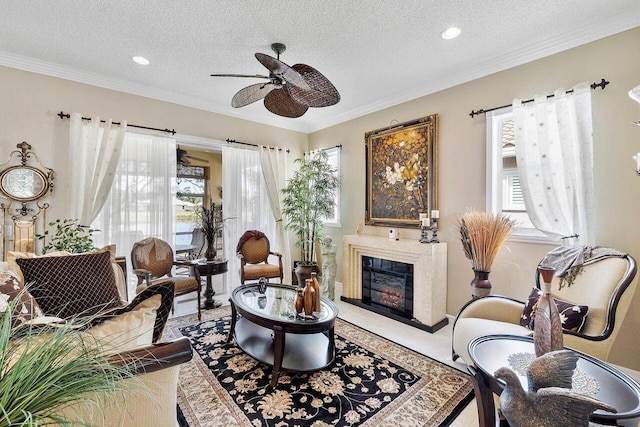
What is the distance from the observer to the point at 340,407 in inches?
73.6

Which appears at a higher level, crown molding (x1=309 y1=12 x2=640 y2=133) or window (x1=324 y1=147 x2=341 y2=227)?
crown molding (x1=309 y1=12 x2=640 y2=133)

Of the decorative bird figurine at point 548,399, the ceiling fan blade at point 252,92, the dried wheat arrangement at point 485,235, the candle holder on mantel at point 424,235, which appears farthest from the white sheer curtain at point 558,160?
the ceiling fan blade at point 252,92

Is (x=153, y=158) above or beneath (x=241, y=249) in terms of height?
above

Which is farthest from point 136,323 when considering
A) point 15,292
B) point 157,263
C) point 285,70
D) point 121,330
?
point 157,263

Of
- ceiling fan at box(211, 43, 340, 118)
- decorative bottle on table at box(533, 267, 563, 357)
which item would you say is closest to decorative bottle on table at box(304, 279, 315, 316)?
decorative bottle on table at box(533, 267, 563, 357)

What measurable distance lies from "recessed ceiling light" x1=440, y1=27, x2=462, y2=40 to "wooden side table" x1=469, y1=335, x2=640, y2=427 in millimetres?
2476

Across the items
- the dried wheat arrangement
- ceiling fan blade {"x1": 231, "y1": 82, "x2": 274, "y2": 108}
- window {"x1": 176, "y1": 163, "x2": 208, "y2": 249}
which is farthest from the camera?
window {"x1": 176, "y1": 163, "x2": 208, "y2": 249}

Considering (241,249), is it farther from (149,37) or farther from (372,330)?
(149,37)

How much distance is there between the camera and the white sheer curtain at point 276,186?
4.66m

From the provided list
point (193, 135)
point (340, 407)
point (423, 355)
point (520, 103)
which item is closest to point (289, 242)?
point (193, 135)

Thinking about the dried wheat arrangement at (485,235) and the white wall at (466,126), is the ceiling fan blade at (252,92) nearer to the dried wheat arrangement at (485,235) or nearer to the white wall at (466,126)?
the white wall at (466,126)

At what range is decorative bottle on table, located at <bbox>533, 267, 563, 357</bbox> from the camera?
1271 mm

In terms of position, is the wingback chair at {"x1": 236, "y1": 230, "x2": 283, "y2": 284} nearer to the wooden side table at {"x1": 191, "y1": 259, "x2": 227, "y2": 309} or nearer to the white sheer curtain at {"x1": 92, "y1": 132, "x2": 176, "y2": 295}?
the wooden side table at {"x1": 191, "y1": 259, "x2": 227, "y2": 309}

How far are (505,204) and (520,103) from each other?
1.01 m
